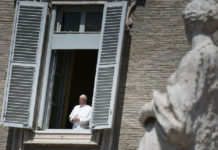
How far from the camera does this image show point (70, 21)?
2131 cm

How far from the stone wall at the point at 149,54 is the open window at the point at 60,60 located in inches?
10.2

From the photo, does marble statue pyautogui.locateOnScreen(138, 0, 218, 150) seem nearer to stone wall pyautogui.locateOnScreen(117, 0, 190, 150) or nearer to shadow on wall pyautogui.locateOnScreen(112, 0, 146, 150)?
stone wall pyautogui.locateOnScreen(117, 0, 190, 150)

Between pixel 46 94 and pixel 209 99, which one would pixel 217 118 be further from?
pixel 46 94

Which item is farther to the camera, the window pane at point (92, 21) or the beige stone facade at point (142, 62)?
the window pane at point (92, 21)

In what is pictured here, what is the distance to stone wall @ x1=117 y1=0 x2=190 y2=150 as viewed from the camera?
20062mm

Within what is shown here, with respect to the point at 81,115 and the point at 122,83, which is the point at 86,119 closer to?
the point at 81,115

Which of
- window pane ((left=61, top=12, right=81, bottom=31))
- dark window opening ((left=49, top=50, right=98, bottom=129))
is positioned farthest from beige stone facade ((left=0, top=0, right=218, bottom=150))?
window pane ((left=61, top=12, right=81, bottom=31))

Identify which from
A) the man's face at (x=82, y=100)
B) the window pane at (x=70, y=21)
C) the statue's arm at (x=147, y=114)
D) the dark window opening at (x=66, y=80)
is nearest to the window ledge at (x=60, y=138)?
the dark window opening at (x=66, y=80)

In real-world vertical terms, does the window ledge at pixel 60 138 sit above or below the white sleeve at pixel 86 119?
below

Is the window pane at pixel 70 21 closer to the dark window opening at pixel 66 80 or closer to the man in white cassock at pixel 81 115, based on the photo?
the dark window opening at pixel 66 80

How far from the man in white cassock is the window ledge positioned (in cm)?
19

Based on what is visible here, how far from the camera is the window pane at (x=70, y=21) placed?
2125 cm

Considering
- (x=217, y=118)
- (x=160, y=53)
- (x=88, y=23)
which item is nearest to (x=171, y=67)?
(x=160, y=53)

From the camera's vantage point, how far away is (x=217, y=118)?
1238 centimetres
